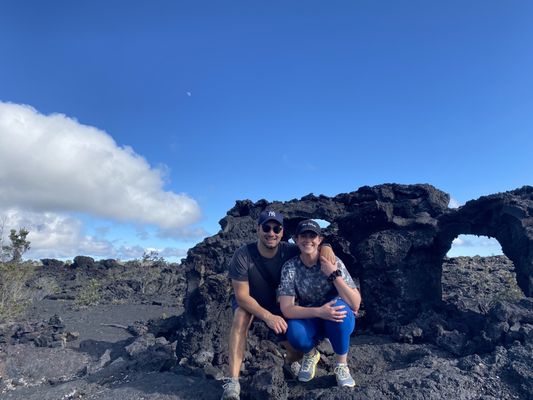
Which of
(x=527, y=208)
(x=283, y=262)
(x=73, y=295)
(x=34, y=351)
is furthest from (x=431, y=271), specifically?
(x=73, y=295)

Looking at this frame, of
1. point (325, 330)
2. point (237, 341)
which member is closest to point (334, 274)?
point (325, 330)

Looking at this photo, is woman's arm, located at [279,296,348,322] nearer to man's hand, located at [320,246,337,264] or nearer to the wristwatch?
the wristwatch

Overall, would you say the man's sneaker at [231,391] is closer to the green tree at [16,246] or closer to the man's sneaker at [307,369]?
the man's sneaker at [307,369]

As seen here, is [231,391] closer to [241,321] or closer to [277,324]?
[241,321]

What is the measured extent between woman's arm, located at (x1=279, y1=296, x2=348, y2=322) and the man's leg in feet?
1.52

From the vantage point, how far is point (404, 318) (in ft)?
25.1

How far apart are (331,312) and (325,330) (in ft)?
1.60

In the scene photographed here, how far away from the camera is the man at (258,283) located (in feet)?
15.1

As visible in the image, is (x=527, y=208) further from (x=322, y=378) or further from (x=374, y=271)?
(x=322, y=378)

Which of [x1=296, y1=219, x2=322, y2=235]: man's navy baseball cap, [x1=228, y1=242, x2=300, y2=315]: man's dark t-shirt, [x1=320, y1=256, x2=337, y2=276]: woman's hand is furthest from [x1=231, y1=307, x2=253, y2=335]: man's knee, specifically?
[x1=296, y1=219, x2=322, y2=235]: man's navy baseball cap

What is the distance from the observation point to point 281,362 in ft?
20.0

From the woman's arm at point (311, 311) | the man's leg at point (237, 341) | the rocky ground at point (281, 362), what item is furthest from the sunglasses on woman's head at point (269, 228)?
the rocky ground at point (281, 362)

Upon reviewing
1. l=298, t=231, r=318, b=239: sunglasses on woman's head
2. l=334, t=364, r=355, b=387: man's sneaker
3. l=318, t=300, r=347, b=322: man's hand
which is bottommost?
l=334, t=364, r=355, b=387: man's sneaker

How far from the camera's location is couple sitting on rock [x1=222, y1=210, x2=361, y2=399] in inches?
179
